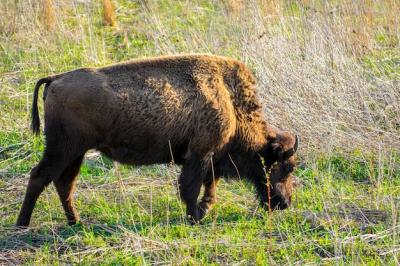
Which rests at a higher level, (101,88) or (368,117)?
(101,88)

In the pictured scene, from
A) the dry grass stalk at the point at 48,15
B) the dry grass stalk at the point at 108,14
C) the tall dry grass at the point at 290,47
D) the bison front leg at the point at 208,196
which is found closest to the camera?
the bison front leg at the point at 208,196

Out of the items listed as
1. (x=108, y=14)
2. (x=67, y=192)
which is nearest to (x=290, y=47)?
(x=108, y=14)

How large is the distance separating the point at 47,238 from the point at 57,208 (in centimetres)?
86

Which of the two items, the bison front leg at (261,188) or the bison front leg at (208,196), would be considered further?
the bison front leg at (261,188)

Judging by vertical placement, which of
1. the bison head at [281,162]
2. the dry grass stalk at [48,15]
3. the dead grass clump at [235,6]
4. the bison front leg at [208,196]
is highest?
the dead grass clump at [235,6]

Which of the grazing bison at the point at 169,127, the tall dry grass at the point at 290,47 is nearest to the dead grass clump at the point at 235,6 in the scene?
the tall dry grass at the point at 290,47

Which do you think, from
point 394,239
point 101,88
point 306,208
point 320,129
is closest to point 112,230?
point 101,88

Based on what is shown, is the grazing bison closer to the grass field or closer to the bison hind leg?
the bison hind leg

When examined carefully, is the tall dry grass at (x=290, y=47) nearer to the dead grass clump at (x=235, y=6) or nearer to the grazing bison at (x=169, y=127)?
the dead grass clump at (x=235, y=6)

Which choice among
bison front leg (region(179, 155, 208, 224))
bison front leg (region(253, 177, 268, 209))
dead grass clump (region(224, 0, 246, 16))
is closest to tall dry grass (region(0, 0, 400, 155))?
dead grass clump (region(224, 0, 246, 16))

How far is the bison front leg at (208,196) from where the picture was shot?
275 inches

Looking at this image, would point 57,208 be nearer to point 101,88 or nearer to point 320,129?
point 101,88

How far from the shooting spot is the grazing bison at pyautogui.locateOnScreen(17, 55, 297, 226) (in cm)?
633

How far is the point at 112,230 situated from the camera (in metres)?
6.27
